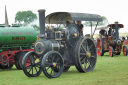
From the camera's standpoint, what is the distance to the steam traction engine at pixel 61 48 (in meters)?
8.52

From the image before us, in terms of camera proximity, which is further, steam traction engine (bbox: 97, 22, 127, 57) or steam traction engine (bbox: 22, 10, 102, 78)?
steam traction engine (bbox: 97, 22, 127, 57)

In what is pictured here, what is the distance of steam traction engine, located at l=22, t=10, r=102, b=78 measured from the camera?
28.0 ft

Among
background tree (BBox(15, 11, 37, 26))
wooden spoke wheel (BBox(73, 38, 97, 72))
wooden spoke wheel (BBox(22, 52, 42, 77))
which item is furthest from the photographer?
background tree (BBox(15, 11, 37, 26))

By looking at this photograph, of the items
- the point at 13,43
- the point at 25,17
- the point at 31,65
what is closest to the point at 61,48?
the point at 31,65

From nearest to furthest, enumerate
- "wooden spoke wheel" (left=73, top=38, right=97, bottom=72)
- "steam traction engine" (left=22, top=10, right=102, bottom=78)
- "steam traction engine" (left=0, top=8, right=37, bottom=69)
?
"steam traction engine" (left=22, top=10, right=102, bottom=78) → "wooden spoke wheel" (left=73, top=38, right=97, bottom=72) → "steam traction engine" (left=0, top=8, right=37, bottom=69)

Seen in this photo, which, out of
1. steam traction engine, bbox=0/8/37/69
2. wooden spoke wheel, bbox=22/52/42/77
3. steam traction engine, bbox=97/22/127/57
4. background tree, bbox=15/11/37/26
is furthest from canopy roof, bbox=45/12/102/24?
background tree, bbox=15/11/37/26

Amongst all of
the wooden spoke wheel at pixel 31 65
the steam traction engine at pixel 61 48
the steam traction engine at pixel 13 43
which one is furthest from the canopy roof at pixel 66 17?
the steam traction engine at pixel 13 43

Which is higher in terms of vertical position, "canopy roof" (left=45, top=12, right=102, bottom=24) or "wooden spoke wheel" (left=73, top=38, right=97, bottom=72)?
"canopy roof" (left=45, top=12, right=102, bottom=24)

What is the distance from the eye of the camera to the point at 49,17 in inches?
397

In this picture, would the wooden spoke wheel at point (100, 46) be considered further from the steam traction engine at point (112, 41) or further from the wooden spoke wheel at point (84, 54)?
the wooden spoke wheel at point (84, 54)

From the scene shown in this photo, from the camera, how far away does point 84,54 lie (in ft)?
31.2

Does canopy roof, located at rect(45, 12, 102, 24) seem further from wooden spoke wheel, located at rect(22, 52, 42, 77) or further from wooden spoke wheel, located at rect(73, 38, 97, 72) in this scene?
wooden spoke wheel, located at rect(22, 52, 42, 77)

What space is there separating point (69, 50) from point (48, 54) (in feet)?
4.90

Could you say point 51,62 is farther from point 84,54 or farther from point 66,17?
point 66,17
